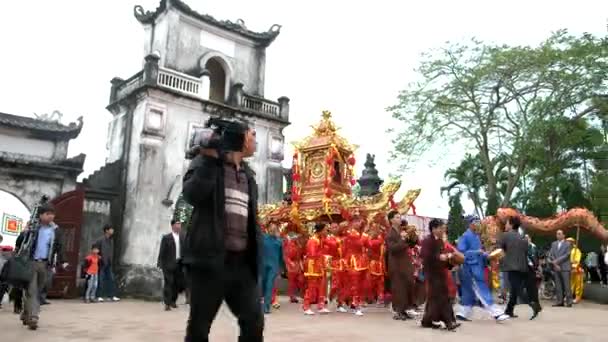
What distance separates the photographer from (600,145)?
83.4 feet

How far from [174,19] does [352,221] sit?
10994 millimetres

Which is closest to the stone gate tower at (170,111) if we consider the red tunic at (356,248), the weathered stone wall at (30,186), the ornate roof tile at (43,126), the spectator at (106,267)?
the weathered stone wall at (30,186)

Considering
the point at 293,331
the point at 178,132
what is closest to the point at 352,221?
the point at 293,331

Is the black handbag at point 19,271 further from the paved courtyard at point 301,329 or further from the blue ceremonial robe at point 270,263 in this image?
the blue ceremonial robe at point 270,263

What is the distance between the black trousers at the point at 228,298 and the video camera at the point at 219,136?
714mm

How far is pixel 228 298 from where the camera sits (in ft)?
10.9

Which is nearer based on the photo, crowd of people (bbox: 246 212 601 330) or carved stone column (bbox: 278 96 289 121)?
crowd of people (bbox: 246 212 601 330)

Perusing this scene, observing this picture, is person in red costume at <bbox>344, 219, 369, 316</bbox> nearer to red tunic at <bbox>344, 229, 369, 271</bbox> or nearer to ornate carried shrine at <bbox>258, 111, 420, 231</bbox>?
red tunic at <bbox>344, 229, 369, 271</bbox>

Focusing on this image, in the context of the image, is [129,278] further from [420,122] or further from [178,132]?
[420,122]

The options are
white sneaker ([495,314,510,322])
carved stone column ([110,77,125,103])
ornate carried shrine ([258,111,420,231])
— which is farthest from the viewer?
carved stone column ([110,77,125,103])

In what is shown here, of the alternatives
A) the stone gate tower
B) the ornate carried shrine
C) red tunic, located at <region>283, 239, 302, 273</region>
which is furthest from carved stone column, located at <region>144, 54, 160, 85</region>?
red tunic, located at <region>283, 239, 302, 273</region>

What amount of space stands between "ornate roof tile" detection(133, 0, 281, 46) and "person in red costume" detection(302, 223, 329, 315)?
11.4 m

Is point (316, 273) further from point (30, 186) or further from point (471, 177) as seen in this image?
point (471, 177)

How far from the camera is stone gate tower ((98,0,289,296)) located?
15758 millimetres
